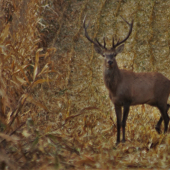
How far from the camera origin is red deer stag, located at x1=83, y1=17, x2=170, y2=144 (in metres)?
6.17

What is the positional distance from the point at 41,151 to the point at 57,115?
2456mm

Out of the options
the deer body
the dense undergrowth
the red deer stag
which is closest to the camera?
the dense undergrowth

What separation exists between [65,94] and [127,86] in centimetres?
153

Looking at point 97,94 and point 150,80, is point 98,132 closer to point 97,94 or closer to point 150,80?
point 150,80

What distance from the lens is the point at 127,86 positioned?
6.45 metres

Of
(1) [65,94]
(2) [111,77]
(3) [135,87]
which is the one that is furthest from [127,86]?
(1) [65,94]

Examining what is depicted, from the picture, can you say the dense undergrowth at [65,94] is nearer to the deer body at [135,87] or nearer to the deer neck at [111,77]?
the deer body at [135,87]

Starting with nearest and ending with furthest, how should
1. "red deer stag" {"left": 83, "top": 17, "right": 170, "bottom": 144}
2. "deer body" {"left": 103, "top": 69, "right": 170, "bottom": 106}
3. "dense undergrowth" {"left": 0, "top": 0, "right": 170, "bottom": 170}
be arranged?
1. "dense undergrowth" {"left": 0, "top": 0, "right": 170, "bottom": 170}
2. "red deer stag" {"left": 83, "top": 17, "right": 170, "bottom": 144}
3. "deer body" {"left": 103, "top": 69, "right": 170, "bottom": 106}

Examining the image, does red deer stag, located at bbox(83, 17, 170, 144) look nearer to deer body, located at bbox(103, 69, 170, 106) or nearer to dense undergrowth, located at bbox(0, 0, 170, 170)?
deer body, located at bbox(103, 69, 170, 106)

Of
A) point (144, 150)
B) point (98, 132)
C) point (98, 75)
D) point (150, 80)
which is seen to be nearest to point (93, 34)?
point (98, 75)

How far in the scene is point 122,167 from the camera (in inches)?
175

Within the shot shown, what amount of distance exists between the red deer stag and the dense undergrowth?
0.28 meters

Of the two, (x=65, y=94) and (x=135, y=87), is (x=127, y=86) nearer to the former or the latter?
(x=135, y=87)

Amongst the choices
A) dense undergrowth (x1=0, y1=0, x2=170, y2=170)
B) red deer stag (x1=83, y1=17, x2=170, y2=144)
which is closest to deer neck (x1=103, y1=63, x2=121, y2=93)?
red deer stag (x1=83, y1=17, x2=170, y2=144)
